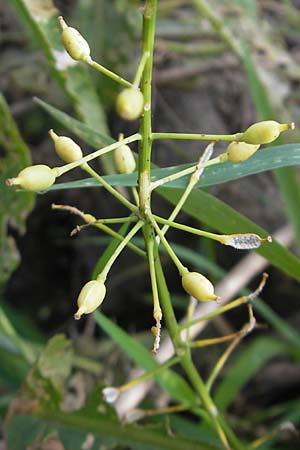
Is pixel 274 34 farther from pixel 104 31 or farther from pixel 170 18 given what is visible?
pixel 104 31

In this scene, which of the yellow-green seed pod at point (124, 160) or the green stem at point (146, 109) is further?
the yellow-green seed pod at point (124, 160)

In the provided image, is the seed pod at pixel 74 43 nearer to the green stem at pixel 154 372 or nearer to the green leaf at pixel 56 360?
the green stem at pixel 154 372

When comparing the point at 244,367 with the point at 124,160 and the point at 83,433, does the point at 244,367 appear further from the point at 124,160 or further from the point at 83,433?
the point at 124,160

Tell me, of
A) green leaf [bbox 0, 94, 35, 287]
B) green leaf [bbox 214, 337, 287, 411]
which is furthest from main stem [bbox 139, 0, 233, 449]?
green leaf [bbox 214, 337, 287, 411]

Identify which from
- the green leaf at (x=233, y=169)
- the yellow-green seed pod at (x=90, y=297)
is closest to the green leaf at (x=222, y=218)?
the green leaf at (x=233, y=169)

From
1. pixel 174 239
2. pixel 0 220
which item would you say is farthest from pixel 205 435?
pixel 174 239

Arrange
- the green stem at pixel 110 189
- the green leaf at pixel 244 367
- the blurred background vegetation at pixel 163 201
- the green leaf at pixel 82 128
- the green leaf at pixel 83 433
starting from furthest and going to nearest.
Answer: the blurred background vegetation at pixel 163 201
the green leaf at pixel 244 367
the green leaf at pixel 83 433
the green leaf at pixel 82 128
the green stem at pixel 110 189

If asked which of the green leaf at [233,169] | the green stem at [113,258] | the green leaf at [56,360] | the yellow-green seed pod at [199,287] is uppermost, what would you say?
the green leaf at [233,169]
